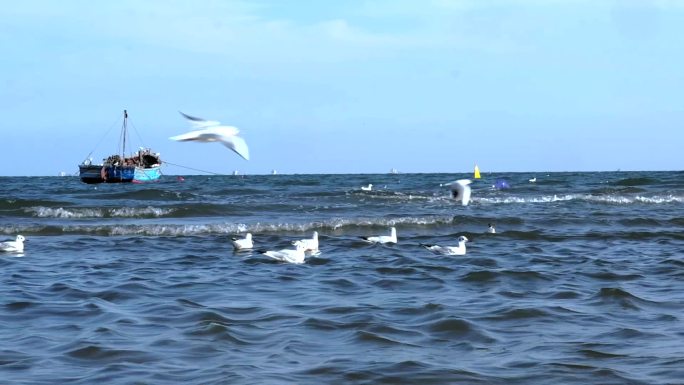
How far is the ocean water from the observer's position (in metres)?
6.80

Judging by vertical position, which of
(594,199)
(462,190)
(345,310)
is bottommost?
(345,310)

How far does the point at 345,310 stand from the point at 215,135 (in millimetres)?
3882

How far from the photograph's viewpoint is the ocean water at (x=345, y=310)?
6.80 metres

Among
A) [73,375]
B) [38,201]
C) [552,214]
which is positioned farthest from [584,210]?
[73,375]

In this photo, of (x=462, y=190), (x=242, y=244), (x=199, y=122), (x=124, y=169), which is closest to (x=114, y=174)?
(x=124, y=169)

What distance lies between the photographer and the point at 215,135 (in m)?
5.43

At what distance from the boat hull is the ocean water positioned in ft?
117

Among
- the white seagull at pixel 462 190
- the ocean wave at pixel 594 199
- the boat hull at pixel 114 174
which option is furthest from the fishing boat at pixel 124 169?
the white seagull at pixel 462 190

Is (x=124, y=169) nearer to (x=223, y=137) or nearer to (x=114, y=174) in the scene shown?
(x=114, y=174)

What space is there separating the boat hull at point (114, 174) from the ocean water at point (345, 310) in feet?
117

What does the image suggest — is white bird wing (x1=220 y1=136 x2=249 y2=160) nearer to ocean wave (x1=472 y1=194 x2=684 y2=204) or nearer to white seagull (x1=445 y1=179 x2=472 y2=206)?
white seagull (x1=445 y1=179 x2=472 y2=206)

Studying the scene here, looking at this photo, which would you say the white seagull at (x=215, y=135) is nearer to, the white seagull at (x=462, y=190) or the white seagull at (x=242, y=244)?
the white seagull at (x=462, y=190)

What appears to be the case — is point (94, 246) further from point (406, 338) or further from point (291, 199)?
point (291, 199)

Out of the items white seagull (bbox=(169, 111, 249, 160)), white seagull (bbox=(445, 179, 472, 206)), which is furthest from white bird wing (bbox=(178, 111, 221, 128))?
white seagull (bbox=(445, 179, 472, 206))
